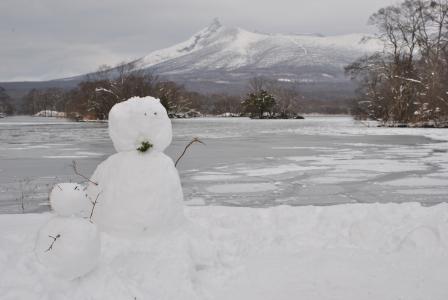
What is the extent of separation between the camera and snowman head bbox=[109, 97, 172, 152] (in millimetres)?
5324

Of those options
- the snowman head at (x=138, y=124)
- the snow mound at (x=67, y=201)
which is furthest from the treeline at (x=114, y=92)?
the snow mound at (x=67, y=201)

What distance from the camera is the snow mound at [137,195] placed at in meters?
5.17

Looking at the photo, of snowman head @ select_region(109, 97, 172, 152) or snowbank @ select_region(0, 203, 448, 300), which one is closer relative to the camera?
snowbank @ select_region(0, 203, 448, 300)

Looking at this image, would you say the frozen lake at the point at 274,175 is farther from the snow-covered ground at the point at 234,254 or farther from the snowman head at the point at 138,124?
the snowman head at the point at 138,124

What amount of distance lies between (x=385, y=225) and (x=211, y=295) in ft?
8.67

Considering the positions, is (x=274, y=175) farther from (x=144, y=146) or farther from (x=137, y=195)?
(x=137, y=195)

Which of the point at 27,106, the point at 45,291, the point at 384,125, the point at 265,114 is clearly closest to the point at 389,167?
the point at 45,291

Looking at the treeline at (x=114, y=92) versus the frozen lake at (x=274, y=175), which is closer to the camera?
the frozen lake at (x=274, y=175)

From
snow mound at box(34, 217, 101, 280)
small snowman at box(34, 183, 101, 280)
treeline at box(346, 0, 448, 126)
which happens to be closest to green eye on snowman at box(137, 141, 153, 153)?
small snowman at box(34, 183, 101, 280)

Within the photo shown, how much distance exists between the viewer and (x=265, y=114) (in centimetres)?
8138

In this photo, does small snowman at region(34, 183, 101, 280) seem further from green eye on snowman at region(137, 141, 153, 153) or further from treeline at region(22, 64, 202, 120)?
treeline at region(22, 64, 202, 120)

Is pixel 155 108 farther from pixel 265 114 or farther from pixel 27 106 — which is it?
pixel 27 106

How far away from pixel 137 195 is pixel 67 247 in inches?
51.7

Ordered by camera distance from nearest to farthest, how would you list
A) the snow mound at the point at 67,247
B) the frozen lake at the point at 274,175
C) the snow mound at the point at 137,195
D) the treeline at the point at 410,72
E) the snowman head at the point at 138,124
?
1. the snow mound at the point at 67,247
2. the snow mound at the point at 137,195
3. the snowman head at the point at 138,124
4. the frozen lake at the point at 274,175
5. the treeline at the point at 410,72
